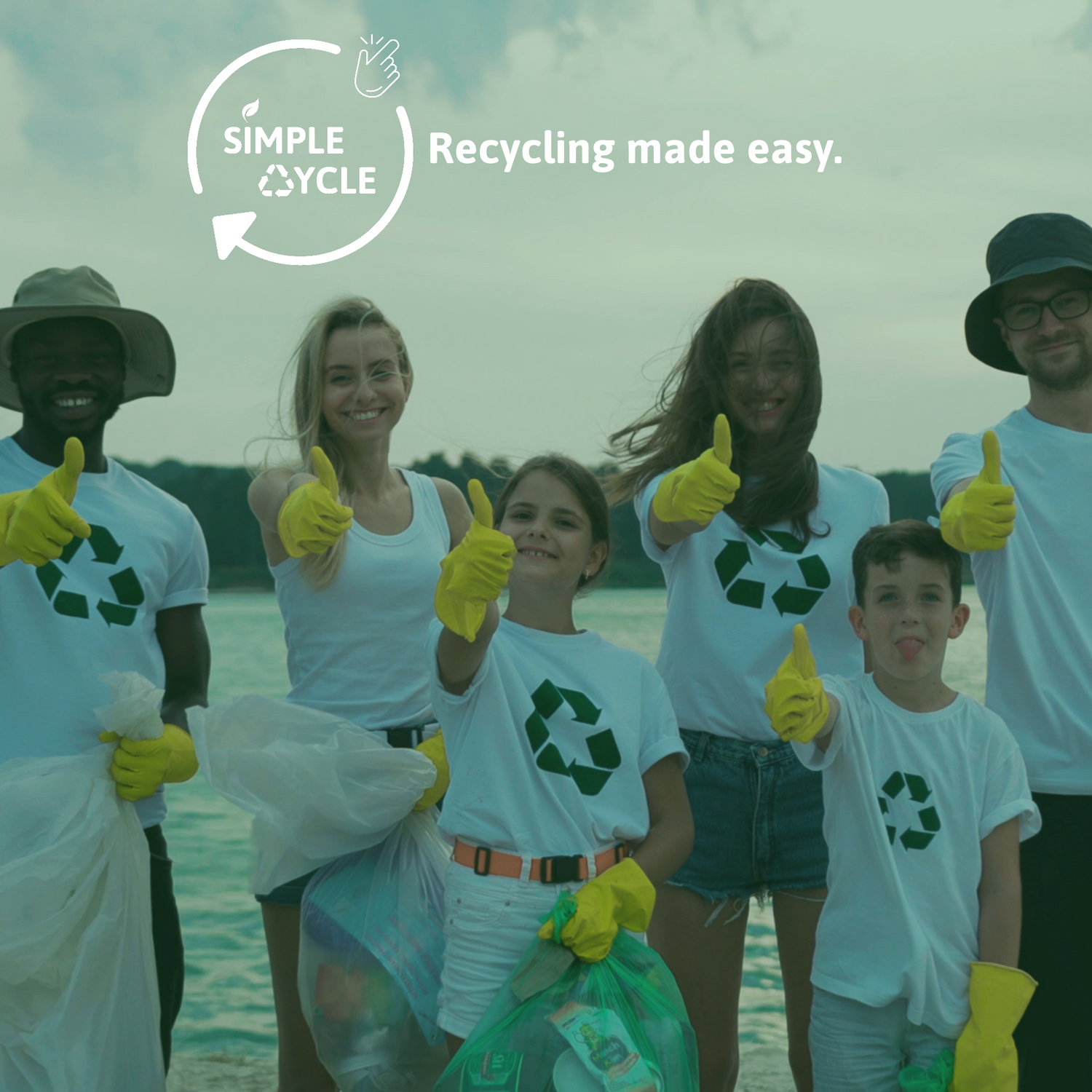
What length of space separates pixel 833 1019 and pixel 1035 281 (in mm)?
1466

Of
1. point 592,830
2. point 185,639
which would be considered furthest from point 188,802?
point 592,830

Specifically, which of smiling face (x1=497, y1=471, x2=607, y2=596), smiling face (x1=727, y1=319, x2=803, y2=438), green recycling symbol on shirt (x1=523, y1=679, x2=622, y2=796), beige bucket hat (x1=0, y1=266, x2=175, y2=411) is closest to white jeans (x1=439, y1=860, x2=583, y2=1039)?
green recycling symbol on shirt (x1=523, y1=679, x2=622, y2=796)

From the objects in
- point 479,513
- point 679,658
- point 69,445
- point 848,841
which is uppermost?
point 69,445

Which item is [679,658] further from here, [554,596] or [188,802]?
[188,802]

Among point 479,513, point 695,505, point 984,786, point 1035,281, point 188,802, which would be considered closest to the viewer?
point 479,513

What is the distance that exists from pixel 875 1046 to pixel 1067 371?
132 centimetres

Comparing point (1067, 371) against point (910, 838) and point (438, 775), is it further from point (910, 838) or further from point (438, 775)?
point (438, 775)

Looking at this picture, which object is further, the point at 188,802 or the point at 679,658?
the point at 188,802

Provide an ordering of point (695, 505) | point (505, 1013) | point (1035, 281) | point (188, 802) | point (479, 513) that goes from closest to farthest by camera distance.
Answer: point (505, 1013) < point (479, 513) < point (695, 505) < point (1035, 281) < point (188, 802)

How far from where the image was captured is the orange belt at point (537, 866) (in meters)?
1.83

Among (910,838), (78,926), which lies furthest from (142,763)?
(910,838)

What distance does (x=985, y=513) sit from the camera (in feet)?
6.55

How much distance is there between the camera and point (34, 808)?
2082 mm

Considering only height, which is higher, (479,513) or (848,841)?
(479,513)
